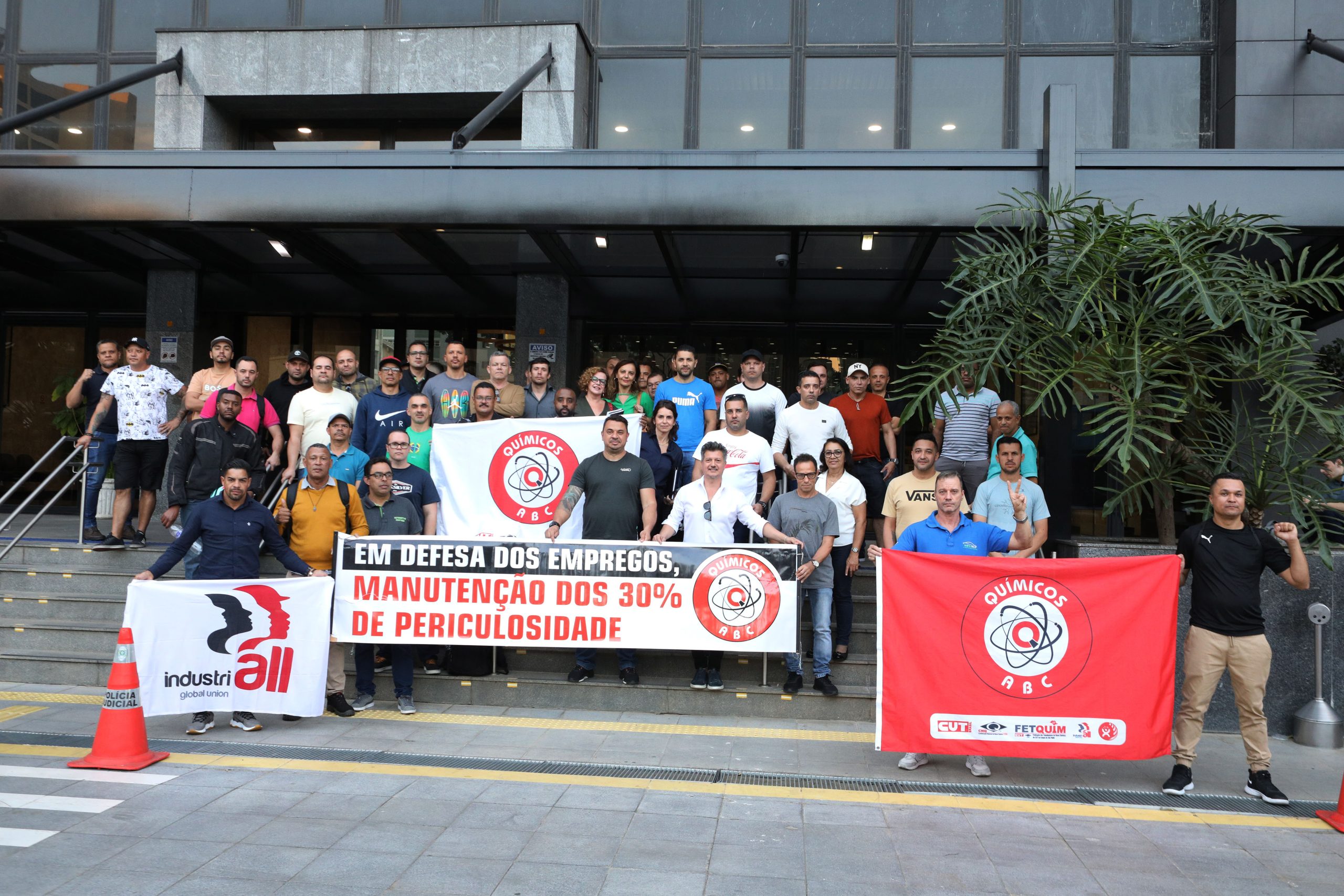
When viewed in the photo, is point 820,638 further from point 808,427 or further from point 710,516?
point 808,427

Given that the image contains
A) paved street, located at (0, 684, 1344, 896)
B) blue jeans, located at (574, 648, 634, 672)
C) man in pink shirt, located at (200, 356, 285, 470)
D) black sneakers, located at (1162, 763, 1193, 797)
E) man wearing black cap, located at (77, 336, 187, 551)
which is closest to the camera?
paved street, located at (0, 684, 1344, 896)

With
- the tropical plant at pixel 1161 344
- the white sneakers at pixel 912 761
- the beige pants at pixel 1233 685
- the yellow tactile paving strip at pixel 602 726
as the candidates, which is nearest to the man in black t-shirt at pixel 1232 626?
the beige pants at pixel 1233 685

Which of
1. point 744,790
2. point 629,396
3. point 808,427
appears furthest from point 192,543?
point 808,427

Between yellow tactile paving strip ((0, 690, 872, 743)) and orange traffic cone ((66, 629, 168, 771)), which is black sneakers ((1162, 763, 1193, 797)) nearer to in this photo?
yellow tactile paving strip ((0, 690, 872, 743))

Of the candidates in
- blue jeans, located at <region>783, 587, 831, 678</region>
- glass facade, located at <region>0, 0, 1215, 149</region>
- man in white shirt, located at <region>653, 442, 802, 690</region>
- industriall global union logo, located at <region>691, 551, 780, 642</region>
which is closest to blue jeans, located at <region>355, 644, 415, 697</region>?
man in white shirt, located at <region>653, 442, 802, 690</region>

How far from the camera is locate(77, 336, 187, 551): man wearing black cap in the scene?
9133mm

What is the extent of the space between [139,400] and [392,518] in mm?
3539

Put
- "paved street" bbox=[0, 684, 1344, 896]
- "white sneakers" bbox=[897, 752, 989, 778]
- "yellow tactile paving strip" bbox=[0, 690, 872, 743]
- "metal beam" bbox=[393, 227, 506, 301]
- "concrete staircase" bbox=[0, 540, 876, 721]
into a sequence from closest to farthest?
1. "paved street" bbox=[0, 684, 1344, 896]
2. "white sneakers" bbox=[897, 752, 989, 778]
3. "yellow tactile paving strip" bbox=[0, 690, 872, 743]
4. "concrete staircase" bbox=[0, 540, 876, 721]
5. "metal beam" bbox=[393, 227, 506, 301]

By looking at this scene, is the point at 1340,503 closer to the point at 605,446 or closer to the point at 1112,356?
the point at 1112,356

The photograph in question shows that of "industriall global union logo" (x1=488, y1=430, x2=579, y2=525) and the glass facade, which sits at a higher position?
the glass facade

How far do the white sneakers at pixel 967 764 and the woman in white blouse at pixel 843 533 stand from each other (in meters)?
1.39

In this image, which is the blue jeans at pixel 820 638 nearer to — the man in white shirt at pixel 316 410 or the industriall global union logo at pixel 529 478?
the industriall global union logo at pixel 529 478

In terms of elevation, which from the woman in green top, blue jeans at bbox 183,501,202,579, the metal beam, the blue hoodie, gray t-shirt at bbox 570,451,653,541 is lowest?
blue jeans at bbox 183,501,202,579

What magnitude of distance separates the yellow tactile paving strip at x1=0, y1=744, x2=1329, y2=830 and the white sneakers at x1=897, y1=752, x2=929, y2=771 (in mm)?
453
